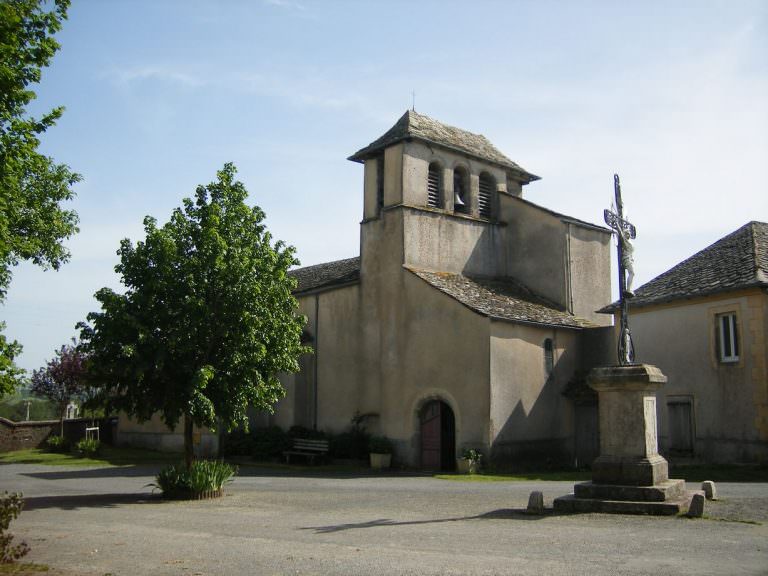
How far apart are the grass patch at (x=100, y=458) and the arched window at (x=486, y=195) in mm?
16104

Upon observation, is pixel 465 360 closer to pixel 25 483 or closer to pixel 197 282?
pixel 197 282

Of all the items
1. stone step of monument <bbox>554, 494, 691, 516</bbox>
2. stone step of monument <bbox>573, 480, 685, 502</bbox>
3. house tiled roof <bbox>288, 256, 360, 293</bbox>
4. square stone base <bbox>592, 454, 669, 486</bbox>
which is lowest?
stone step of monument <bbox>554, 494, 691, 516</bbox>

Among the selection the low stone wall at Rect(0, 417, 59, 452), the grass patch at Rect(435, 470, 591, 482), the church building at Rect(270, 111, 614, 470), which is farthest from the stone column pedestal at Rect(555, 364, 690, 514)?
the low stone wall at Rect(0, 417, 59, 452)

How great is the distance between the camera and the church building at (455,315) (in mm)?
23000

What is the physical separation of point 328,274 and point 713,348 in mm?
16434

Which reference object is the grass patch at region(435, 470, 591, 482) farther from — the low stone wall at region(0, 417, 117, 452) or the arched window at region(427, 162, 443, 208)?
the low stone wall at region(0, 417, 117, 452)

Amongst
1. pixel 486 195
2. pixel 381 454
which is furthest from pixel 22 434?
pixel 486 195

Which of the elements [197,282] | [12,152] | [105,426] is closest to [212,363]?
[197,282]

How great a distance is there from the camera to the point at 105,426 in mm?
36281

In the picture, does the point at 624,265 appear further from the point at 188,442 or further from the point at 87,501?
the point at 87,501

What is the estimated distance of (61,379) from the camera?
34781 millimetres

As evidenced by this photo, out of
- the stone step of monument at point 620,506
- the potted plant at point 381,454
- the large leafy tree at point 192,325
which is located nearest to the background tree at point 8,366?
the large leafy tree at point 192,325

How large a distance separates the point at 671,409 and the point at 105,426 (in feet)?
91.9

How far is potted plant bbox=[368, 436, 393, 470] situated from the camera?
2430 cm
